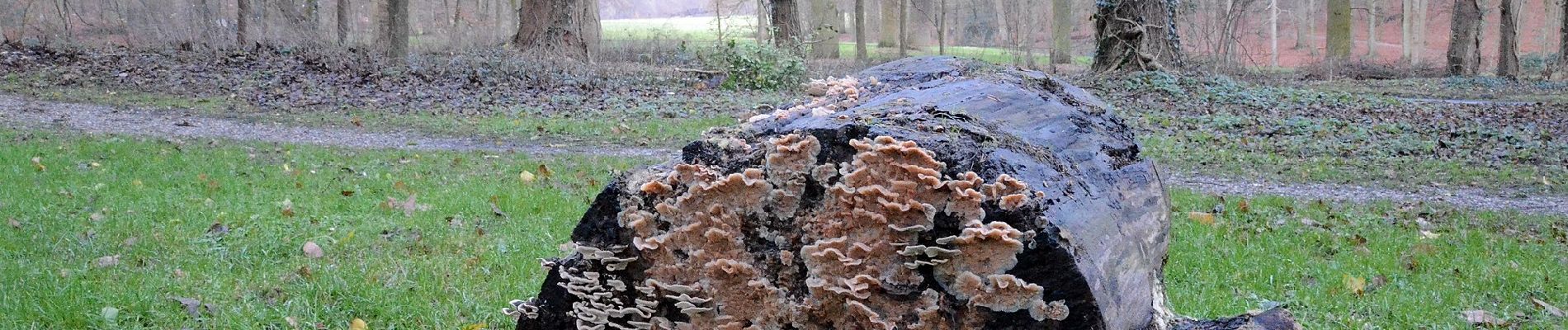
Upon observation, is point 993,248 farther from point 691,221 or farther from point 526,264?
point 526,264

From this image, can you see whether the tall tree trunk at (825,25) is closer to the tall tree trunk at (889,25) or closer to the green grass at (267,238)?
the tall tree trunk at (889,25)

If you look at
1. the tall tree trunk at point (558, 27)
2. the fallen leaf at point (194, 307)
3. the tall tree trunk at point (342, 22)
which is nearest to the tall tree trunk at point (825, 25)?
the tall tree trunk at point (558, 27)

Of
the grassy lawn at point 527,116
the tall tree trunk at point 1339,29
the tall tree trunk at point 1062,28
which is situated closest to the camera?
the grassy lawn at point 527,116

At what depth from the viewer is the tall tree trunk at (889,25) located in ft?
120

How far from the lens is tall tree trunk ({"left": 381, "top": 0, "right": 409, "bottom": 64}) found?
738 inches

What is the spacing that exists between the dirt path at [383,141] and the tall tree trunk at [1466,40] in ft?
63.0

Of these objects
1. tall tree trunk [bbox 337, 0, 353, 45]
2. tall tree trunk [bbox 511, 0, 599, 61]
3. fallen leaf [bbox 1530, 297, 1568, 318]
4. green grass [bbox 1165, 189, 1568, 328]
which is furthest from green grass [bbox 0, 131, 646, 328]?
tall tree trunk [bbox 511, 0, 599, 61]

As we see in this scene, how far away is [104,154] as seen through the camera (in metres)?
9.02

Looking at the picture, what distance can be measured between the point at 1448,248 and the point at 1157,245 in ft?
14.7

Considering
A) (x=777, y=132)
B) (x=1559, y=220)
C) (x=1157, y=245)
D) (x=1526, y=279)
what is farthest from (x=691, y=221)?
(x=1559, y=220)

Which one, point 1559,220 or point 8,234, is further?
point 1559,220

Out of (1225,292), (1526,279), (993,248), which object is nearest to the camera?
(993,248)

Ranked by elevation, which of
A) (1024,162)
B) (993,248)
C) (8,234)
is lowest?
(8,234)

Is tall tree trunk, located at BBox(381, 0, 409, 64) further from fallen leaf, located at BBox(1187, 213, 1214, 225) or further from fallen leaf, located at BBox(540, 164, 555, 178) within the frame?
fallen leaf, located at BBox(1187, 213, 1214, 225)
